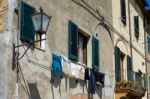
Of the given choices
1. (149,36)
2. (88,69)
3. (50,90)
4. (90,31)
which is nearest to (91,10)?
(90,31)

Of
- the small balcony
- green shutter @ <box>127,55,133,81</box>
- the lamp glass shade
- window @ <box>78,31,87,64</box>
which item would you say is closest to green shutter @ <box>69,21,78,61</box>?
window @ <box>78,31,87,64</box>

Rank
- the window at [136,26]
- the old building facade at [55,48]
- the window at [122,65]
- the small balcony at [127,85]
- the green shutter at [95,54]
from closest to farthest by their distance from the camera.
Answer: the old building facade at [55,48]
the green shutter at [95,54]
the small balcony at [127,85]
the window at [122,65]
the window at [136,26]

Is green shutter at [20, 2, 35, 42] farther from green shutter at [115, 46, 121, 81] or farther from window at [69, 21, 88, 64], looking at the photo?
green shutter at [115, 46, 121, 81]

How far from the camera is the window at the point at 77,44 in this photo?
1481 centimetres

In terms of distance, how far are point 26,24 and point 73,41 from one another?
10.7 feet

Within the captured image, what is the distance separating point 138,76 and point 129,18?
337 centimetres

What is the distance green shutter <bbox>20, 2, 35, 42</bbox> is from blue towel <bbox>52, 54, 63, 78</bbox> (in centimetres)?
144

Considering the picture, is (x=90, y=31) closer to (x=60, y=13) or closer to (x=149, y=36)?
(x=60, y=13)

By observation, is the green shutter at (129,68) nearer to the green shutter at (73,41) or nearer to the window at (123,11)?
the window at (123,11)

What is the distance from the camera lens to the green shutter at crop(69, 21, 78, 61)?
14.7m

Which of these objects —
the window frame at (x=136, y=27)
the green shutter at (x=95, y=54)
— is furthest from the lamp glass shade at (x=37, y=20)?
the window frame at (x=136, y=27)

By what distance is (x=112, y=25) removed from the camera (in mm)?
19859

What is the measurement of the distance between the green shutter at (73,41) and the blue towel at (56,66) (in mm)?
1041

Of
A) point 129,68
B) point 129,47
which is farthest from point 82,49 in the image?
point 129,47
